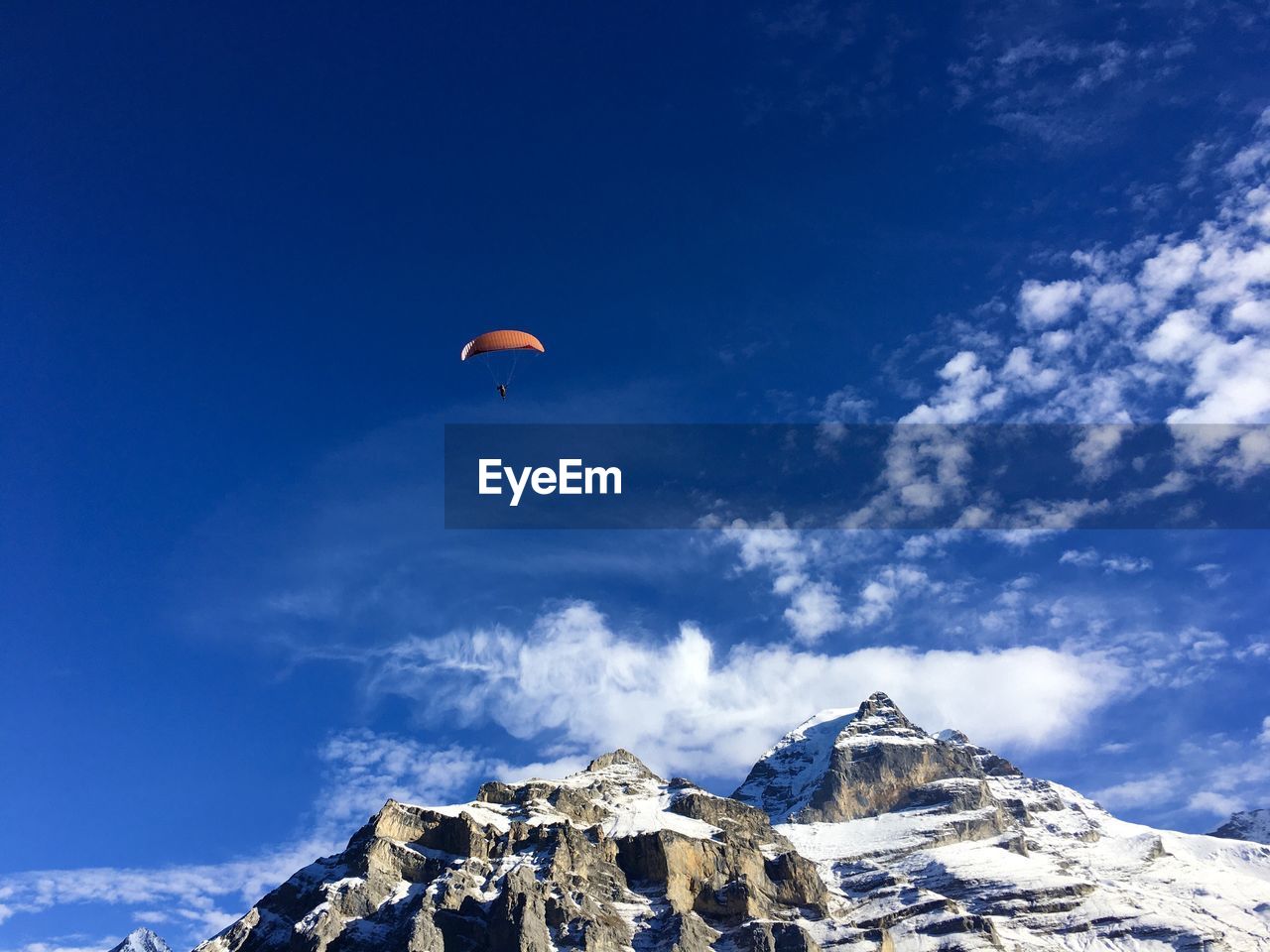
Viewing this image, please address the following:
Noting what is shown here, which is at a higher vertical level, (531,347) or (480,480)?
(531,347)

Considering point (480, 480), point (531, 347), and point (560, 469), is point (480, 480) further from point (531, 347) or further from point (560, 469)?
point (531, 347)

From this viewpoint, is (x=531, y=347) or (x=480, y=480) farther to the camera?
(x=531, y=347)

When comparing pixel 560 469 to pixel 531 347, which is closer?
pixel 560 469

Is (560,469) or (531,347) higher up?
(531,347)

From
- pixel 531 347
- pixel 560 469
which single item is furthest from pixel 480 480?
pixel 531 347
